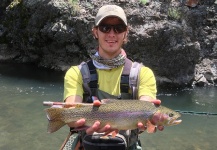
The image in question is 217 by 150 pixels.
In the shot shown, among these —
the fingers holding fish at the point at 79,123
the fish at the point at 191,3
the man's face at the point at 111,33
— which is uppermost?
the fish at the point at 191,3

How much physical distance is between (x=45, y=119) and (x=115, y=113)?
648 cm

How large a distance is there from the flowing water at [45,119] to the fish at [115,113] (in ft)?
15.3

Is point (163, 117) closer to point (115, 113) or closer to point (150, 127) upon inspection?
point (150, 127)

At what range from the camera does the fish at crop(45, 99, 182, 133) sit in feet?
9.87

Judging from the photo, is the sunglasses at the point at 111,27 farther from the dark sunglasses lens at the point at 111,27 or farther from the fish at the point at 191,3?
the fish at the point at 191,3

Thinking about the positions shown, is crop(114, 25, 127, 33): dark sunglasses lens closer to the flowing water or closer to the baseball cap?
the baseball cap

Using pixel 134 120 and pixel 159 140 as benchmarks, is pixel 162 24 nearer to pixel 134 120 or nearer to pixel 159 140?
pixel 159 140

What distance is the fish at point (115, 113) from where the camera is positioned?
301 cm

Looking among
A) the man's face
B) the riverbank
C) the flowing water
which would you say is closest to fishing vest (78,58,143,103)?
the man's face

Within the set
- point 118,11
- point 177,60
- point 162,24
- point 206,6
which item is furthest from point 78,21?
point 118,11

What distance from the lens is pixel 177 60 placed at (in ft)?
43.0

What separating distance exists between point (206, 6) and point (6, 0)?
10.1 m

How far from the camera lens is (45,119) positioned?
9164mm

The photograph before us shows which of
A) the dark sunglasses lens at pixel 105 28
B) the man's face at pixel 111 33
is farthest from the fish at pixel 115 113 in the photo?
the dark sunglasses lens at pixel 105 28
